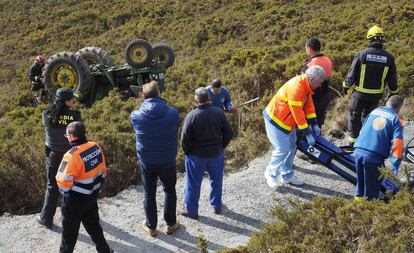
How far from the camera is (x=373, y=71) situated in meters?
6.19

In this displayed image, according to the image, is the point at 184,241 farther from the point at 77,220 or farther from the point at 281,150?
the point at 281,150

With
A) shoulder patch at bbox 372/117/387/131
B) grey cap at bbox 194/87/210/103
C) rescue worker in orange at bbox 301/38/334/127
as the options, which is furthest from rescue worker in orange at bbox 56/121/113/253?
rescue worker in orange at bbox 301/38/334/127

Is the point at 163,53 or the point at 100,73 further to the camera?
the point at 163,53

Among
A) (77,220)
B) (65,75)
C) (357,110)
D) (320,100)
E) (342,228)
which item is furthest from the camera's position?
(65,75)

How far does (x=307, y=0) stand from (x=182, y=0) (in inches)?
279

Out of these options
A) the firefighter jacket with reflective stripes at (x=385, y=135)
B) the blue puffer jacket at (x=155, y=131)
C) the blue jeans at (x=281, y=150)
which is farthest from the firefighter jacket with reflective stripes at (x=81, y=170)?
the firefighter jacket with reflective stripes at (x=385, y=135)

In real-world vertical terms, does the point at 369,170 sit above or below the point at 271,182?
above

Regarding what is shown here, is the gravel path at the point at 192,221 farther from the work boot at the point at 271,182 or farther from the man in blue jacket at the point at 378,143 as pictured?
the man in blue jacket at the point at 378,143

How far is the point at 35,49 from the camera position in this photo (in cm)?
2225

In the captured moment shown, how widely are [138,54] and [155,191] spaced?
681cm

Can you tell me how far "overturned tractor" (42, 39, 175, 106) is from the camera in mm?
10969

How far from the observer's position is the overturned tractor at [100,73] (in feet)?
36.0

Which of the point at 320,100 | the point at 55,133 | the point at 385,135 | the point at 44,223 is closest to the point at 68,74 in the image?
the point at 44,223

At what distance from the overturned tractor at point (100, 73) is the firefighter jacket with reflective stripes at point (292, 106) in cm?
564
